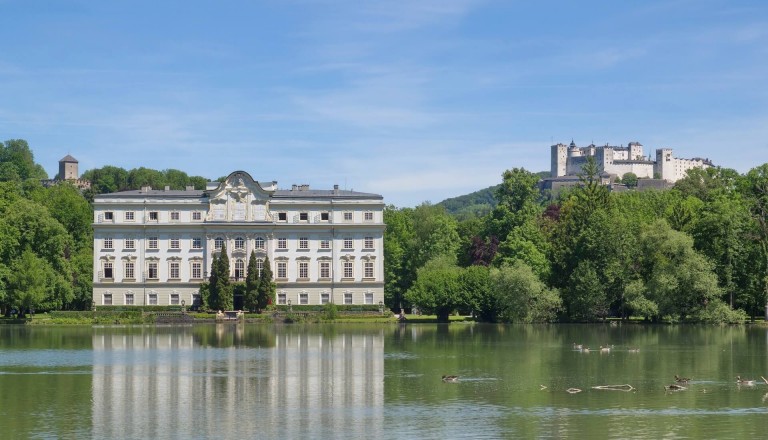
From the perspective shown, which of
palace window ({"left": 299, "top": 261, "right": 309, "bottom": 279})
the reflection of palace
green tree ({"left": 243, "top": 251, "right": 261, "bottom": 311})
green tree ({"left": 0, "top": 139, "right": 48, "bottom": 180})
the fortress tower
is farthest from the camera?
the fortress tower

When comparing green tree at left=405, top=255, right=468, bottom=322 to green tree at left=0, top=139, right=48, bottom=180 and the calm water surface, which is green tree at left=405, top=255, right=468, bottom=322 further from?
green tree at left=0, top=139, right=48, bottom=180

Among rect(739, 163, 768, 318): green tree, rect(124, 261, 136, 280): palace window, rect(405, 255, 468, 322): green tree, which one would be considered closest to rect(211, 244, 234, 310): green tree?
rect(124, 261, 136, 280): palace window

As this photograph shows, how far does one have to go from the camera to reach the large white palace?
8962cm

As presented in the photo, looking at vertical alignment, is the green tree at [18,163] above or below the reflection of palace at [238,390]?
above

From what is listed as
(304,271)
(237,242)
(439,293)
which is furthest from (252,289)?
(439,293)

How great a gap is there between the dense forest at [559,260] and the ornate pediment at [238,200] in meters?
6.86

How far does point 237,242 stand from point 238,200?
3.35 m

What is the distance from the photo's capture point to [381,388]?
36.9m

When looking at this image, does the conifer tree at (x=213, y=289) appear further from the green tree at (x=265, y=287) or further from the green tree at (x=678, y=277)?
the green tree at (x=678, y=277)

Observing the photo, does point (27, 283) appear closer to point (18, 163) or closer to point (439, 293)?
point (439, 293)

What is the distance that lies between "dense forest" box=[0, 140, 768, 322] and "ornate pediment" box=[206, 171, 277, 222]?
6862 mm

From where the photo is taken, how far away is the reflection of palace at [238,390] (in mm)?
28984

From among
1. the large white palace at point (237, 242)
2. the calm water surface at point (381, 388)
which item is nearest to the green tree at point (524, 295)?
the calm water surface at point (381, 388)

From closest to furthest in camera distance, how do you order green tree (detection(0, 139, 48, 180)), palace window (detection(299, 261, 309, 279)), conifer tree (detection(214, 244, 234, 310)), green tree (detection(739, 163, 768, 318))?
1. green tree (detection(739, 163, 768, 318))
2. conifer tree (detection(214, 244, 234, 310))
3. palace window (detection(299, 261, 309, 279))
4. green tree (detection(0, 139, 48, 180))
